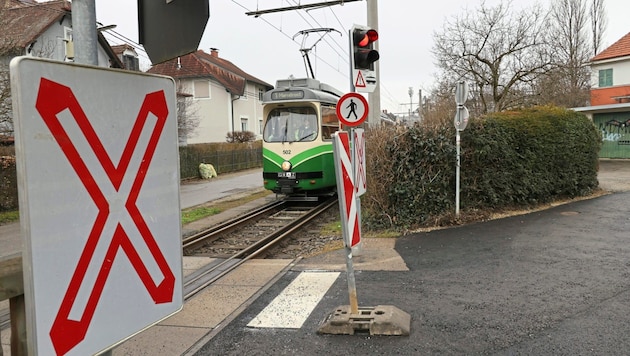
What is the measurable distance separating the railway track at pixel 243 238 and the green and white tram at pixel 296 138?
0.81 m

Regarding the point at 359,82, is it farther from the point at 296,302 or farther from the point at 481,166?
the point at 481,166

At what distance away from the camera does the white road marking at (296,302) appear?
484 cm

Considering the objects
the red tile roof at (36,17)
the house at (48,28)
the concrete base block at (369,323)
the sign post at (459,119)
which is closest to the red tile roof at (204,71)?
the house at (48,28)

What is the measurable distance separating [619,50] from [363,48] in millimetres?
31217

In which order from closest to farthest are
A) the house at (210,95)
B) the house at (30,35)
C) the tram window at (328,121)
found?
the house at (30,35)
the tram window at (328,121)
the house at (210,95)

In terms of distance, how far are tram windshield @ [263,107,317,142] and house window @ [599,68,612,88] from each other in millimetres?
27017

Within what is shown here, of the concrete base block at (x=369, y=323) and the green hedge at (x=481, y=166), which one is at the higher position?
the green hedge at (x=481, y=166)

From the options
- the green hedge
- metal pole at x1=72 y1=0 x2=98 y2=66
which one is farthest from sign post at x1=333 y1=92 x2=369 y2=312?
the green hedge

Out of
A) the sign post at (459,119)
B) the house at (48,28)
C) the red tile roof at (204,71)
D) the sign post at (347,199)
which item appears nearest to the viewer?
the sign post at (347,199)

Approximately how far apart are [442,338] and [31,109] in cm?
390

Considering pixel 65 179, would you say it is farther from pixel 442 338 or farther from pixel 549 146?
pixel 549 146

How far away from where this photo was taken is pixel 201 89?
39.8 metres

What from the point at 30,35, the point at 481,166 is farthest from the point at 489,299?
the point at 30,35

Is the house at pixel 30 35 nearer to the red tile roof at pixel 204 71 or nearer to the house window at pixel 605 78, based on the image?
the red tile roof at pixel 204 71
